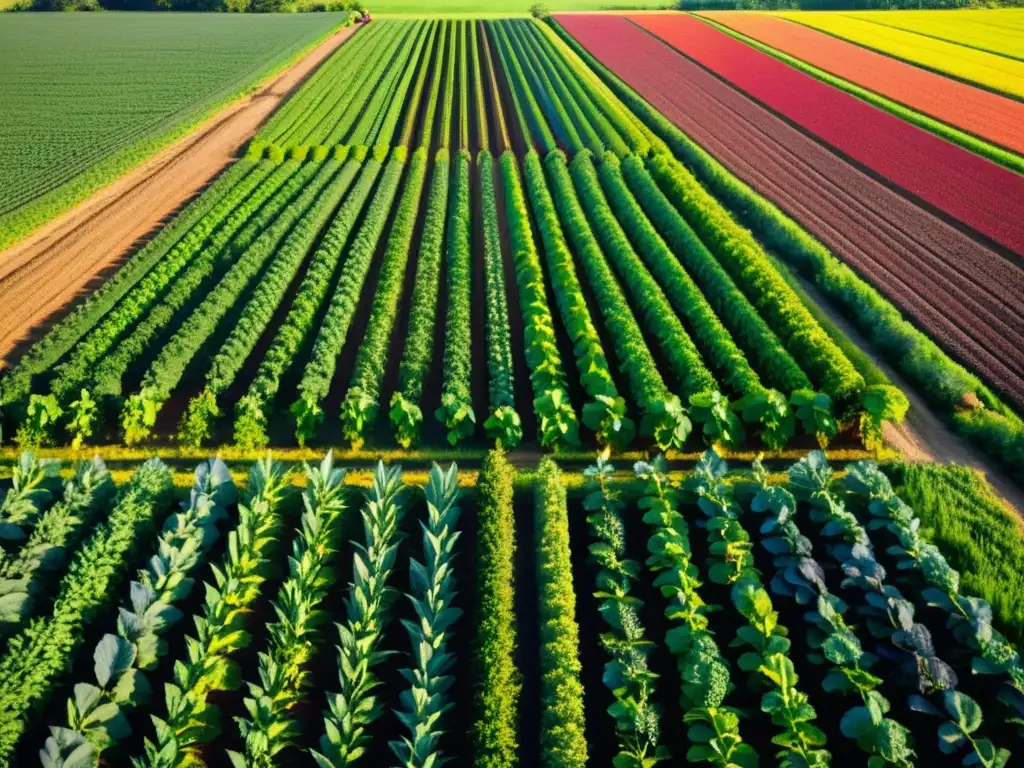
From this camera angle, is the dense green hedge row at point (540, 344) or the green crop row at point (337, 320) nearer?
the dense green hedge row at point (540, 344)

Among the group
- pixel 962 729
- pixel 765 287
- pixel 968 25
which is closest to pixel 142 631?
pixel 962 729

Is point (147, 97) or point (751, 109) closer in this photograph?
point (751, 109)

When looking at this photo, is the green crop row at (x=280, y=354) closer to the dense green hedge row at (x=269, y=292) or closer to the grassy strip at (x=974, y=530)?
the dense green hedge row at (x=269, y=292)

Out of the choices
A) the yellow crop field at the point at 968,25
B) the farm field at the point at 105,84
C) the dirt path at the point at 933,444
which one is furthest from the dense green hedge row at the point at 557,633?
the yellow crop field at the point at 968,25

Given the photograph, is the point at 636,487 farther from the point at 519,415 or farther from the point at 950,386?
the point at 950,386

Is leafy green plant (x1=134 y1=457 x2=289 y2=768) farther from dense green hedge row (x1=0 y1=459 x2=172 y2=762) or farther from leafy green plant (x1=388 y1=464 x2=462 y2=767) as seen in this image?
leafy green plant (x1=388 y1=464 x2=462 y2=767)

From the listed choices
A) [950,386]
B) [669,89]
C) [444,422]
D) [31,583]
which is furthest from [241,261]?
[669,89]
